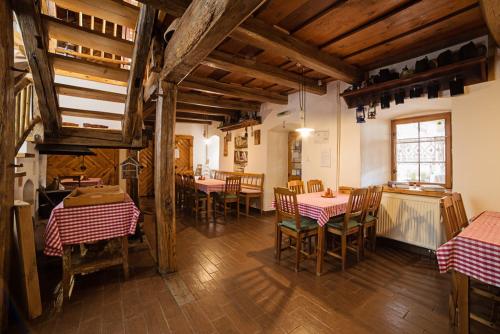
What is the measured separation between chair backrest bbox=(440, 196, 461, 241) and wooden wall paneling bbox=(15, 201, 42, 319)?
3.28 meters

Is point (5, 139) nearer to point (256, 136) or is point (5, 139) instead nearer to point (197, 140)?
point (256, 136)

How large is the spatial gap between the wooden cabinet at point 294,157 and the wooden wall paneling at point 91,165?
5488 mm

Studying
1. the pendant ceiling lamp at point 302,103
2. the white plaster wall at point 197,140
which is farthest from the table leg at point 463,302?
the white plaster wall at point 197,140

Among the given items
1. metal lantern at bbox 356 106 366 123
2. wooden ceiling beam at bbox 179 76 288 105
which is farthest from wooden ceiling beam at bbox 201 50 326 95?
wooden ceiling beam at bbox 179 76 288 105

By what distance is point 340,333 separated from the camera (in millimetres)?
1667

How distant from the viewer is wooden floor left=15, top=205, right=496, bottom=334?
174 cm

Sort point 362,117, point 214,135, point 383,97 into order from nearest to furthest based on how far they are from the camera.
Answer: point 383,97
point 362,117
point 214,135

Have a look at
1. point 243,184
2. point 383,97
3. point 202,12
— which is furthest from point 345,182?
point 202,12

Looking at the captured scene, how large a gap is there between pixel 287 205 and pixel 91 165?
262 inches

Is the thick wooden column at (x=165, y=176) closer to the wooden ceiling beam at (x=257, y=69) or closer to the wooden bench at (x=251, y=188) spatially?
the wooden ceiling beam at (x=257, y=69)

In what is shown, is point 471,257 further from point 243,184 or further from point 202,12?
point 243,184

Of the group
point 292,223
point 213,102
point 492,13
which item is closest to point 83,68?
point 213,102

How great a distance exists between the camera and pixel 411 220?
3104 mm

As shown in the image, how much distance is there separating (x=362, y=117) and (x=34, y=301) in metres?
4.39
